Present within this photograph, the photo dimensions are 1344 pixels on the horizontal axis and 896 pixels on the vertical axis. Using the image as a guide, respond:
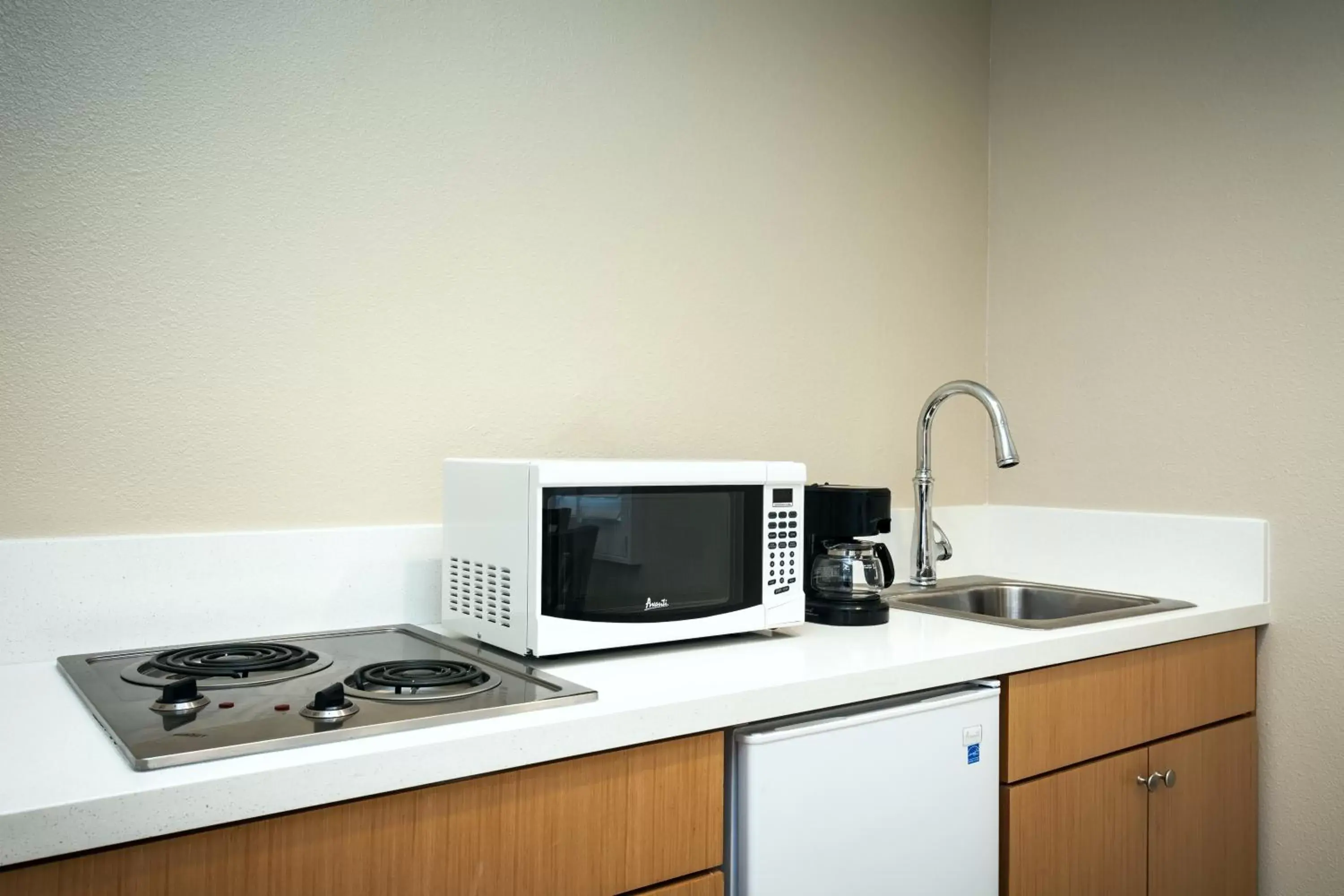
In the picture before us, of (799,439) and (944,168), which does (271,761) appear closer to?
(799,439)

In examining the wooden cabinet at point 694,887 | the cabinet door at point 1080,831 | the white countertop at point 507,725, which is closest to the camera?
the white countertop at point 507,725

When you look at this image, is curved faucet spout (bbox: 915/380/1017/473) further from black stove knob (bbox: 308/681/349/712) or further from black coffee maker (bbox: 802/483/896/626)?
black stove knob (bbox: 308/681/349/712)

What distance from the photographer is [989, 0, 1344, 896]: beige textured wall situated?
5.94 feet

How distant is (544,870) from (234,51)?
1180 millimetres

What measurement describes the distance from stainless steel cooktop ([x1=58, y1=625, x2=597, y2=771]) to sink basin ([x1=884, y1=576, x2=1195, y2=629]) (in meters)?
0.91

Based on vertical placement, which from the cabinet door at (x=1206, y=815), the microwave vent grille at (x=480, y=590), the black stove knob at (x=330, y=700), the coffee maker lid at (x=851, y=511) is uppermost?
the coffee maker lid at (x=851, y=511)

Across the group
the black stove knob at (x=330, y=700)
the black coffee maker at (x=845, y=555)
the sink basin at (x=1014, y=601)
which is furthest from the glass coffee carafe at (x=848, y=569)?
the black stove knob at (x=330, y=700)

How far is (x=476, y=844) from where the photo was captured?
0.96 metres

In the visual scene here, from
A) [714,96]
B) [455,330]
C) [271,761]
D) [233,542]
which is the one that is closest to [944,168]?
[714,96]

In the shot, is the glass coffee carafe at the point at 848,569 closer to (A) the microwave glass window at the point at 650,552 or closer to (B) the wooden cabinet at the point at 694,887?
(A) the microwave glass window at the point at 650,552

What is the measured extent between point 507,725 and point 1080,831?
1035mm

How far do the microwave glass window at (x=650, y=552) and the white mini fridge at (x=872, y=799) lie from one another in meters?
0.24

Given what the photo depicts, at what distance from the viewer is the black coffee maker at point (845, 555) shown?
1645 millimetres

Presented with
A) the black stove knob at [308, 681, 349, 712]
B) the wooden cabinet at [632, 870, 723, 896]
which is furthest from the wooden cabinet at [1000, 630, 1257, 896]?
the black stove knob at [308, 681, 349, 712]
